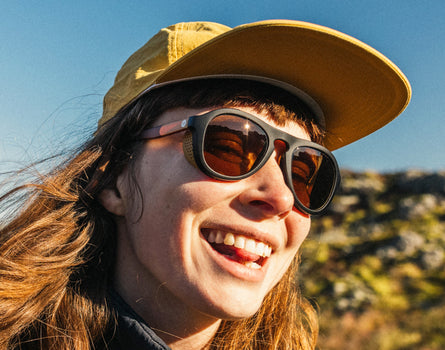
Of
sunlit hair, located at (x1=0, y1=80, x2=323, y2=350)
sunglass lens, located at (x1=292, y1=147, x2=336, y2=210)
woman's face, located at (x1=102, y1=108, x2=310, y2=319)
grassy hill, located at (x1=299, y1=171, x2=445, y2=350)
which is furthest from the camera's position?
grassy hill, located at (x1=299, y1=171, x2=445, y2=350)

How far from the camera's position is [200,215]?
1583mm

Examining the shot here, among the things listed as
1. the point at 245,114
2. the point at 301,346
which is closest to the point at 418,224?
the point at 301,346

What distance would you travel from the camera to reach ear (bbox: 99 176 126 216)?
5.98ft

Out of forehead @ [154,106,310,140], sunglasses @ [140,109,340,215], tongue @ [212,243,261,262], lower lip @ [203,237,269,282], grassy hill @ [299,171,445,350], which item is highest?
forehead @ [154,106,310,140]

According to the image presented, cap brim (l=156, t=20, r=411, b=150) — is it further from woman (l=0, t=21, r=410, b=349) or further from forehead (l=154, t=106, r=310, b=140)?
forehead (l=154, t=106, r=310, b=140)

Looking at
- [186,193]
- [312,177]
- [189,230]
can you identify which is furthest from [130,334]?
[312,177]

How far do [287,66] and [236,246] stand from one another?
767 millimetres

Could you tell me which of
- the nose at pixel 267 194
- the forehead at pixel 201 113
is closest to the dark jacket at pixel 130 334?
the nose at pixel 267 194

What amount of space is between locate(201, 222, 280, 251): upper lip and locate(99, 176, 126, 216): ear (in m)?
0.41

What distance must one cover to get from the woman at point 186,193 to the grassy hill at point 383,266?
4123 millimetres

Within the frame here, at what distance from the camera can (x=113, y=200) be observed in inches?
72.2

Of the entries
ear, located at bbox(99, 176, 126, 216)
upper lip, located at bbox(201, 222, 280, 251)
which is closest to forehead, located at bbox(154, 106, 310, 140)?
ear, located at bbox(99, 176, 126, 216)

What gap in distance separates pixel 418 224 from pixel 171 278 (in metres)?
9.99

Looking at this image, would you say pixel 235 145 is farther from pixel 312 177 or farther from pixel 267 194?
pixel 312 177
